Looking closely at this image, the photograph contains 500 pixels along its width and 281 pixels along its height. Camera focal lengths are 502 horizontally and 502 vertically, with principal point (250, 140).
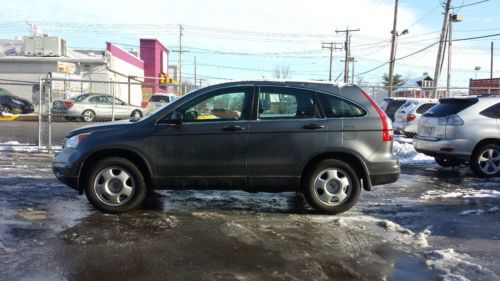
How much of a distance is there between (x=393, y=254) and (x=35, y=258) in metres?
3.56

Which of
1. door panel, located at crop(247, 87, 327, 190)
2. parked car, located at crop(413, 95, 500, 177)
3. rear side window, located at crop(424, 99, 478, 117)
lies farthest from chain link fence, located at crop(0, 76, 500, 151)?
door panel, located at crop(247, 87, 327, 190)

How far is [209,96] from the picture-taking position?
21.5 feet

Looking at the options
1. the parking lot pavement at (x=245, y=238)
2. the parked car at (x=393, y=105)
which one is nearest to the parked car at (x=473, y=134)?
the parking lot pavement at (x=245, y=238)

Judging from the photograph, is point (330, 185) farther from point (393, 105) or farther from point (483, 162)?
point (393, 105)

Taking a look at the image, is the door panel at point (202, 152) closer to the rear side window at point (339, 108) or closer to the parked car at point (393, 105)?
the rear side window at point (339, 108)

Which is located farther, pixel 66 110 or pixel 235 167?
pixel 66 110

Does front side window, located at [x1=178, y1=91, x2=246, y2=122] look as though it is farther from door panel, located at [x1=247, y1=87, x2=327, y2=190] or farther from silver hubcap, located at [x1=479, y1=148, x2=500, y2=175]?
silver hubcap, located at [x1=479, y1=148, x2=500, y2=175]

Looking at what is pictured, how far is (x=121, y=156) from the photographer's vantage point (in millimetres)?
6523

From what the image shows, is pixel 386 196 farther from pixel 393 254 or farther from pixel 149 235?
pixel 149 235

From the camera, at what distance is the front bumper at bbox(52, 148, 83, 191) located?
21.1ft

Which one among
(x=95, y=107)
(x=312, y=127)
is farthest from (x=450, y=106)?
(x=95, y=107)

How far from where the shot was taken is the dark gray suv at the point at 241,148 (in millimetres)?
6449

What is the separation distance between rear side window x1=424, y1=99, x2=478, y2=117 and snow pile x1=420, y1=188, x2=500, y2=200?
1.97m

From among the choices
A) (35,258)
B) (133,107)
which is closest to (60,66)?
(133,107)
